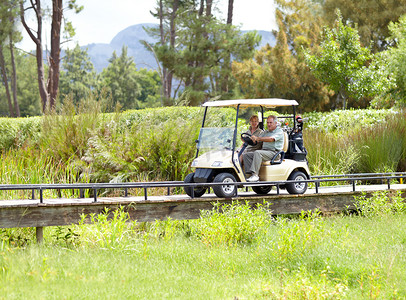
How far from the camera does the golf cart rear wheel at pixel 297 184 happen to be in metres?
8.34

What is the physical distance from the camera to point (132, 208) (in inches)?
275

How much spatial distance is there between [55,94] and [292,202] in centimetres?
1842

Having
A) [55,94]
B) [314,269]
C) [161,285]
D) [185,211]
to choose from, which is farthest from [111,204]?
[55,94]

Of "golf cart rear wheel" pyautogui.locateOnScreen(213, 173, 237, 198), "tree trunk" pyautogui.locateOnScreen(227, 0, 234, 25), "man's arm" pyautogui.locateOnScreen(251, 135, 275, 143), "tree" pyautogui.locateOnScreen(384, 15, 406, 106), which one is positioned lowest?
"golf cart rear wheel" pyautogui.locateOnScreen(213, 173, 237, 198)

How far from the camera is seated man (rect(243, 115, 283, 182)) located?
7.78 meters

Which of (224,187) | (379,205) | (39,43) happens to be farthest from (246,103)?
(39,43)

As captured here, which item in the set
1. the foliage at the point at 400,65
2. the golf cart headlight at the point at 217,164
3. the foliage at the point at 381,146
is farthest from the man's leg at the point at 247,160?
the foliage at the point at 400,65

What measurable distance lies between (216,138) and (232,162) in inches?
20.6

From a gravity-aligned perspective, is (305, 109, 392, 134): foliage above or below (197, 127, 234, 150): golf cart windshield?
above

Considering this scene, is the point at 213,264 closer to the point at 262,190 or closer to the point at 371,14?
the point at 262,190

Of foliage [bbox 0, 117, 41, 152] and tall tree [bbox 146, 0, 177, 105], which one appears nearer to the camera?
foliage [bbox 0, 117, 41, 152]

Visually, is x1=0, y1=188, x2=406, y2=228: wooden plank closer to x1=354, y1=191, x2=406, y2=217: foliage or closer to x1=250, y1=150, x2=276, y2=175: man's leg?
x1=250, y1=150, x2=276, y2=175: man's leg

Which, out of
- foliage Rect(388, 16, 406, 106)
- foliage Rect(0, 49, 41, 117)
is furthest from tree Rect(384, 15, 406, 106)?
foliage Rect(0, 49, 41, 117)

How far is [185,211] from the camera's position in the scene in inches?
289
